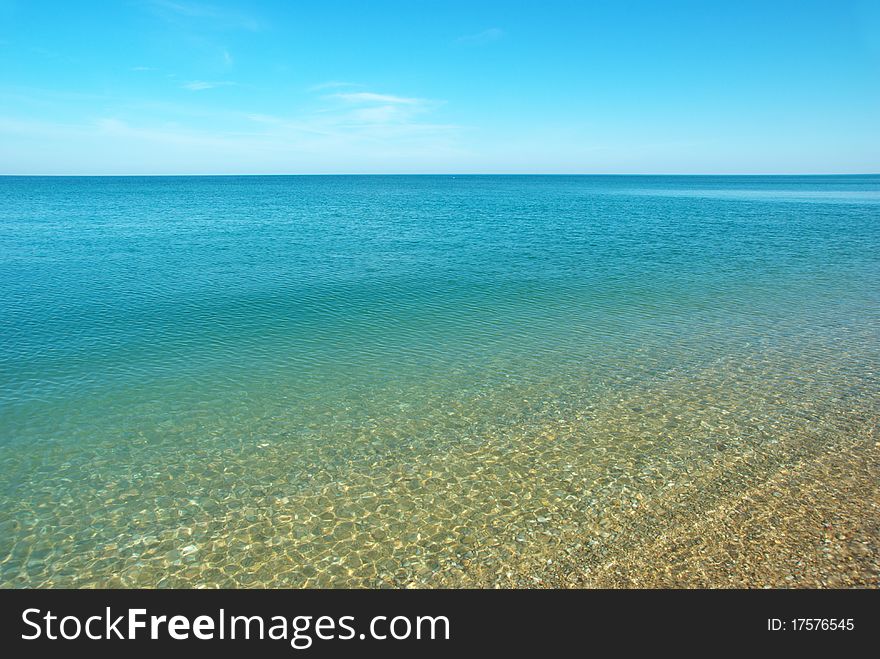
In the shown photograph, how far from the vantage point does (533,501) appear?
475 inches

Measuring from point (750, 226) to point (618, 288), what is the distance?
155ft

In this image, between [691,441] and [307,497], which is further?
[691,441]

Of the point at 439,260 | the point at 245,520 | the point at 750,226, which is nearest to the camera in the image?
the point at 245,520

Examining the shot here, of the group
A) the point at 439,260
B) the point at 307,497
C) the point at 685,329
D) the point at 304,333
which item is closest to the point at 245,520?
the point at 307,497

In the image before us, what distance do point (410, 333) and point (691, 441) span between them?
1313 cm

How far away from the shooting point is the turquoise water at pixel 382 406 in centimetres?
1083

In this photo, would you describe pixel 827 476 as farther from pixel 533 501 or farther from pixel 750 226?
pixel 750 226

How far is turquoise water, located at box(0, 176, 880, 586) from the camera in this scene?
10.8 meters

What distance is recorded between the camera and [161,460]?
1360 cm

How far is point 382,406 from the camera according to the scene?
1683 centimetres
